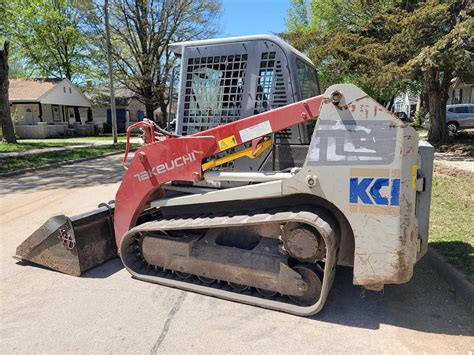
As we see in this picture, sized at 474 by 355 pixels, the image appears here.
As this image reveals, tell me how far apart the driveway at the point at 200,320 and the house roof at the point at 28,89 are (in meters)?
31.3

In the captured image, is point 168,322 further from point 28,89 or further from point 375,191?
point 28,89

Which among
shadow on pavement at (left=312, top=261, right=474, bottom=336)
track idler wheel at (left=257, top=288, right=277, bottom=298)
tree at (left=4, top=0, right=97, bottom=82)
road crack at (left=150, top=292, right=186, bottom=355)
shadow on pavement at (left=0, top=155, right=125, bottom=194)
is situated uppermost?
tree at (left=4, top=0, right=97, bottom=82)

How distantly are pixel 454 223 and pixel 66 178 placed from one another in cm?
1000

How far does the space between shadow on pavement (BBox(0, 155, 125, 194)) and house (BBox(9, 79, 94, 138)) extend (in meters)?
18.2

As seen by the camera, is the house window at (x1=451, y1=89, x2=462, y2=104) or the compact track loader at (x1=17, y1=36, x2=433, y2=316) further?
the house window at (x1=451, y1=89, x2=462, y2=104)

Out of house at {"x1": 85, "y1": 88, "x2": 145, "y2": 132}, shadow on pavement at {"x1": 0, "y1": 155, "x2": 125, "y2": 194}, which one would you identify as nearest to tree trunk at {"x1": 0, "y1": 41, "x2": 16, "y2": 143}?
shadow on pavement at {"x1": 0, "y1": 155, "x2": 125, "y2": 194}

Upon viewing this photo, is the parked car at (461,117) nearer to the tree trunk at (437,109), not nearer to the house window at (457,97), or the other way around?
the tree trunk at (437,109)

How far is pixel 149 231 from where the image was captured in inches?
157

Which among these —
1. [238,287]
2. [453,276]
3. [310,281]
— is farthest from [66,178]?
[453,276]

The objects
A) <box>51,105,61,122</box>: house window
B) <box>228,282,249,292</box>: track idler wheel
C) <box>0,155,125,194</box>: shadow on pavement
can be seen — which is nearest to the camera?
<box>228,282,249,292</box>: track idler wheel

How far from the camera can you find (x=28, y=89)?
32.6 m

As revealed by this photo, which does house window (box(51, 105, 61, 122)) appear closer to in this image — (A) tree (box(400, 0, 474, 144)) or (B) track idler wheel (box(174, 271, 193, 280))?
→ (A) tree (box(400, 0, 474, 144))

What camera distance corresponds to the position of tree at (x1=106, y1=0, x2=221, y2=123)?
29.9 metres

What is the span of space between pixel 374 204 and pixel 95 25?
31.2m
